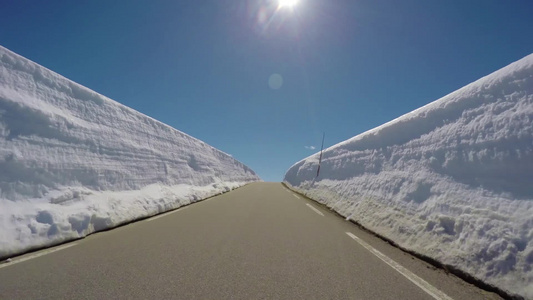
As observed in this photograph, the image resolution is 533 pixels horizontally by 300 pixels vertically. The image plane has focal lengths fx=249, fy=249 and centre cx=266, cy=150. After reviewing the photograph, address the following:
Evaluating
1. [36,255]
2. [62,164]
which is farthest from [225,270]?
[62,164]

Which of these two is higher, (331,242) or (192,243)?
(331,242)

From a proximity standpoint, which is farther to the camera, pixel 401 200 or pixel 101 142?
pixel 101 142

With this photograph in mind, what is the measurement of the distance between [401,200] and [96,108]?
34.6 ft

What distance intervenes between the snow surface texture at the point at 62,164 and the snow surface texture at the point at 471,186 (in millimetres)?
6689

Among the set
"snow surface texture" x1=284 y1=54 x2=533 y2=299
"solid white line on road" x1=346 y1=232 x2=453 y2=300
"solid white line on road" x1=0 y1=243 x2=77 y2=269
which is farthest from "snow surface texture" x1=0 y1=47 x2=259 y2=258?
"snow surface texture" x1=284 y1=54 x2=533 y2=299

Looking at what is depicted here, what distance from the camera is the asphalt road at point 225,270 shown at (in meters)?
2.67

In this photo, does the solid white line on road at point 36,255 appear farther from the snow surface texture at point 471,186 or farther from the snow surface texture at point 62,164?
the snow surface texture at point 471,186

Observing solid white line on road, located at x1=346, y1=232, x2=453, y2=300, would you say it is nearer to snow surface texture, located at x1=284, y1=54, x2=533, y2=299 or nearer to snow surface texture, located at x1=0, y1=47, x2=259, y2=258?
snow surface texture, located at x1=284, y1=54, x2=533, y2=299

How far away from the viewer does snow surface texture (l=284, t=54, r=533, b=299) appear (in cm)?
345

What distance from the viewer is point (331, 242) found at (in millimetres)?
4879

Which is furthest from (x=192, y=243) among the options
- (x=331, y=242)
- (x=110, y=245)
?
(x=331, y=242)

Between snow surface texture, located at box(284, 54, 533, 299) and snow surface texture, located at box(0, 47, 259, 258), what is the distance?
6.69 meters

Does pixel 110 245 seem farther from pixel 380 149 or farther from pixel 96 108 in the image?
pixel 380 149

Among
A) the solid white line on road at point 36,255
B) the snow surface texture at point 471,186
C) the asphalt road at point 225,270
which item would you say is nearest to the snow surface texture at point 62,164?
the solid white line on road at point 36,255
